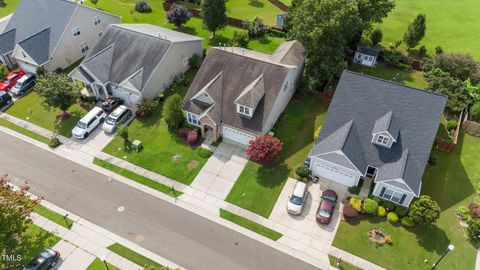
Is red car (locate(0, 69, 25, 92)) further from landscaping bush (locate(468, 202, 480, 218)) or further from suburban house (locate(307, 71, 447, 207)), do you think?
landscaping bush (locate(468, 202, 480, 218))

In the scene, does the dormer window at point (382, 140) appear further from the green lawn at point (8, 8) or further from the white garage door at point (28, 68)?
the green lawn at point (8, 8)

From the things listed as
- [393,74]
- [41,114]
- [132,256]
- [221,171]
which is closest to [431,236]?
[221,171]

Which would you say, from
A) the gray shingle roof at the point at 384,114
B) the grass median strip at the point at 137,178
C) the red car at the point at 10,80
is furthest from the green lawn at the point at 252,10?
the grass median strip at the point at 137,178

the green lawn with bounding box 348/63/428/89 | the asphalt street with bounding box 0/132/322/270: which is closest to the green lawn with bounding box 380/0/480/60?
the green lawn with bounding box 348/63/428/89

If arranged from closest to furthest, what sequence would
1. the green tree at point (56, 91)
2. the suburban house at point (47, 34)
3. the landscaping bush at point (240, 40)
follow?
the green tree at point (56, 91), the suburban house at point (47, 34), the landscaping bush at point (240, 40)

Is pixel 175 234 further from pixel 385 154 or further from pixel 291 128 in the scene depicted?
pixel 385 154

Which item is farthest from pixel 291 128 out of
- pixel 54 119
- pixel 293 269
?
pixel 54 119

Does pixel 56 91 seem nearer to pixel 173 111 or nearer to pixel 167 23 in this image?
pixel 173 111
